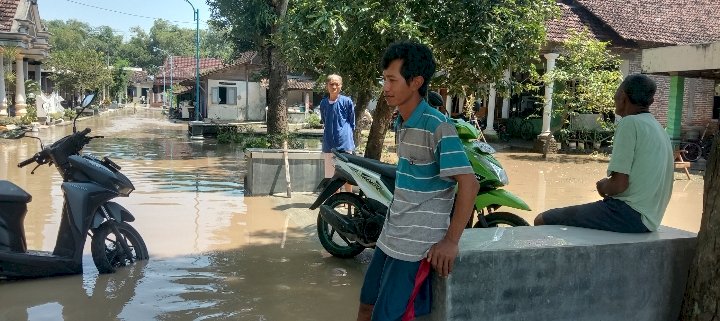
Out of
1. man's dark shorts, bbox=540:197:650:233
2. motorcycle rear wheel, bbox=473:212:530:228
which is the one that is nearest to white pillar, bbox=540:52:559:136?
motorcycle rear wheel, bbox=473:212:530:228

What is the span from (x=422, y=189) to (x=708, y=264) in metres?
1.62


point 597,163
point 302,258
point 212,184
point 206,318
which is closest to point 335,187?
point 302,258

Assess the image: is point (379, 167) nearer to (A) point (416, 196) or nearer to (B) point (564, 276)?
(B) point (564, 276)

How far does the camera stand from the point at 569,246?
2861mm

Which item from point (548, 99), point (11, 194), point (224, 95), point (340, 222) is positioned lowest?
point (340, 222)

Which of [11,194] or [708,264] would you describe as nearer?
[708,264]

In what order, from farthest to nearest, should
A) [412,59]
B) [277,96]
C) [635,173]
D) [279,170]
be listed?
[277,96] → [279,170] → [635,173] → [412,59]

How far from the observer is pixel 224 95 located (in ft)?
112

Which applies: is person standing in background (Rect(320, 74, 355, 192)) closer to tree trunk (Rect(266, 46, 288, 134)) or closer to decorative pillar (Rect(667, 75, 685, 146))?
tree trunk (Rect(266, 46, 288, 134))

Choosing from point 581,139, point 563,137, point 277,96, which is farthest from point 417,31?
point 581,139

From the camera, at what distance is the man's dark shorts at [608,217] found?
329 centimetres

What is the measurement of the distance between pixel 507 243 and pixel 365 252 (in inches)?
117

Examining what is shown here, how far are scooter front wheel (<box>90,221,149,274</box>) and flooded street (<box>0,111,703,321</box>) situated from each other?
94 millimetres

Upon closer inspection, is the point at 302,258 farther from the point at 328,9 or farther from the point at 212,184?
the point at 212,184
